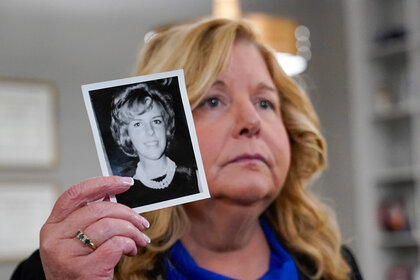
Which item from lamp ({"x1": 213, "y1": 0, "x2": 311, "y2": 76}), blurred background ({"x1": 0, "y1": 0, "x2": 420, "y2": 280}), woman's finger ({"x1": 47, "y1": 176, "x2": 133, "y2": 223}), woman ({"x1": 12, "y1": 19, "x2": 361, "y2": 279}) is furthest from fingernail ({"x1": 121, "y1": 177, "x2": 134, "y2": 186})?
blurred background ({"x1": 0, "y1": 0, "x2": 420, "y2": 280})

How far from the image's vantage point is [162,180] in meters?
1.03

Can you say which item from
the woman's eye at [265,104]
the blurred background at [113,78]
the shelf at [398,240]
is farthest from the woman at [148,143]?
the shelf at [398,240]

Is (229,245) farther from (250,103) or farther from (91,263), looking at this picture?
(91,263)

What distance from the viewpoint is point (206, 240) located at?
1362mm

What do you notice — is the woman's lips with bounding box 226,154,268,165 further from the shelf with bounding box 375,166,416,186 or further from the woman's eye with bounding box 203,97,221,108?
the shelf with bounding box 375,166,416,186

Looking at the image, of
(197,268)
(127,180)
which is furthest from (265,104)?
(127,180)

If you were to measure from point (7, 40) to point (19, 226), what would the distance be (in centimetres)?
114

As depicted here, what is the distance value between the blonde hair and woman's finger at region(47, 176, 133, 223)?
306 millimetres

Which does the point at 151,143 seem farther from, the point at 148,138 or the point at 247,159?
the point at 247,159

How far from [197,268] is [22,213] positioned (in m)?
3.05

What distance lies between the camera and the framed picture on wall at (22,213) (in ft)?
13.3

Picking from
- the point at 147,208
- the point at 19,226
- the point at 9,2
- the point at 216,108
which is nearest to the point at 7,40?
the point at 9,2

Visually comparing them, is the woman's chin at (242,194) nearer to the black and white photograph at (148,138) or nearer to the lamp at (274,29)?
the black and white photograph at (148,138)

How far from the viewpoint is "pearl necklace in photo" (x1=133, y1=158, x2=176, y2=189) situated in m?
1.02
